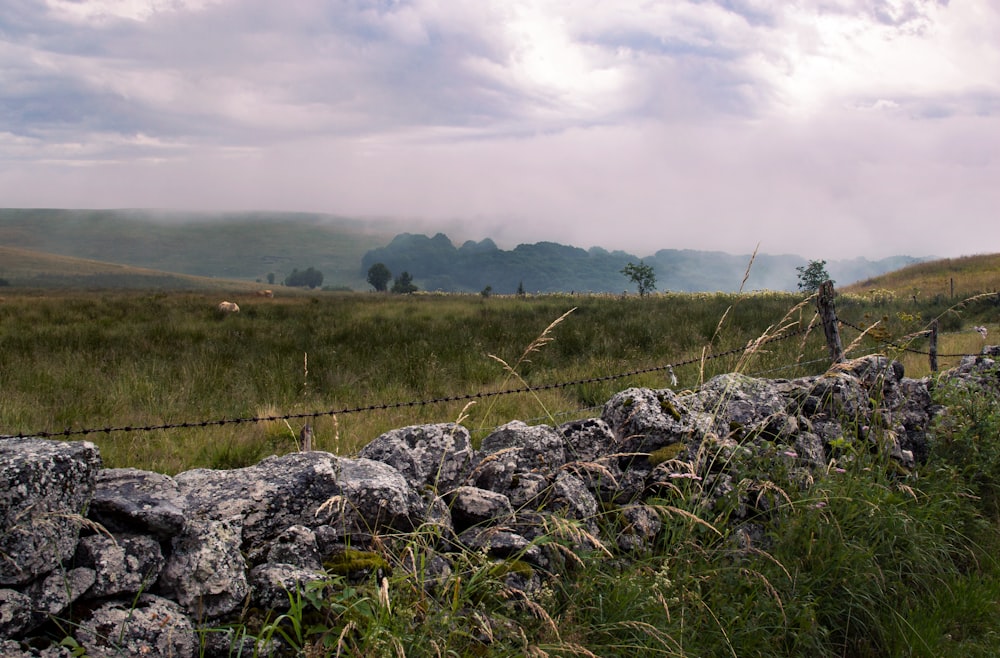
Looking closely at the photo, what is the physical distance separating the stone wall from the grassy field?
410 millimetres

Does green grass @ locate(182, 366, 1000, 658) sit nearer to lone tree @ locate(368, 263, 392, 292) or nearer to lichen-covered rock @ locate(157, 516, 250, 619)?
lichen-covered rock @ locate(157, 516, 250, 619)

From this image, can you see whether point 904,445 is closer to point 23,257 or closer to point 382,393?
point 382,393

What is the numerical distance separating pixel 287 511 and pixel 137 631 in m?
0.72

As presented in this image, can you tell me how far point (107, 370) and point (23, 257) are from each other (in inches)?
7512

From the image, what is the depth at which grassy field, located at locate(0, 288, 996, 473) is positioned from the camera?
553 centimetres

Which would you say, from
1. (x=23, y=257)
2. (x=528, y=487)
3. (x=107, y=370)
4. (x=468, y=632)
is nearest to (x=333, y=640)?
(x=468, y=632)

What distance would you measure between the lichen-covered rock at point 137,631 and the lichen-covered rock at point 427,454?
50.3 inches

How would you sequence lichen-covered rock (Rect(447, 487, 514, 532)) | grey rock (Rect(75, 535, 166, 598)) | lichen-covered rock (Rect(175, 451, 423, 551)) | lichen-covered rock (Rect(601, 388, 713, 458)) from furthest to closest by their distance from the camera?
lichen-covered rock (Rect(601, 388, 713, 458)) → lichen-covered rock (Rect(447, 487, 514, 532)) → lichen-covered rock (Rect(175, 451, 423, 551)) → grey rock (Rect(75, 535, 166, 598))

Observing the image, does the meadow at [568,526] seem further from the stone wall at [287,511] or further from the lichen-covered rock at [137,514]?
the lichen-covered rock at [137,514]

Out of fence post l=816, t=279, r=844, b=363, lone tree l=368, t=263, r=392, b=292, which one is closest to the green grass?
fence post l=816, t=279, r=844, b=363

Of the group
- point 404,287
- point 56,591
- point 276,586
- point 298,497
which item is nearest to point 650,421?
point 298,497

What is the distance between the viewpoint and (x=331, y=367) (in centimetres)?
906

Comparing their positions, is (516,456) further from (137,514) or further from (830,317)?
(830,317)

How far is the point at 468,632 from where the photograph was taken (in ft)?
7.99
